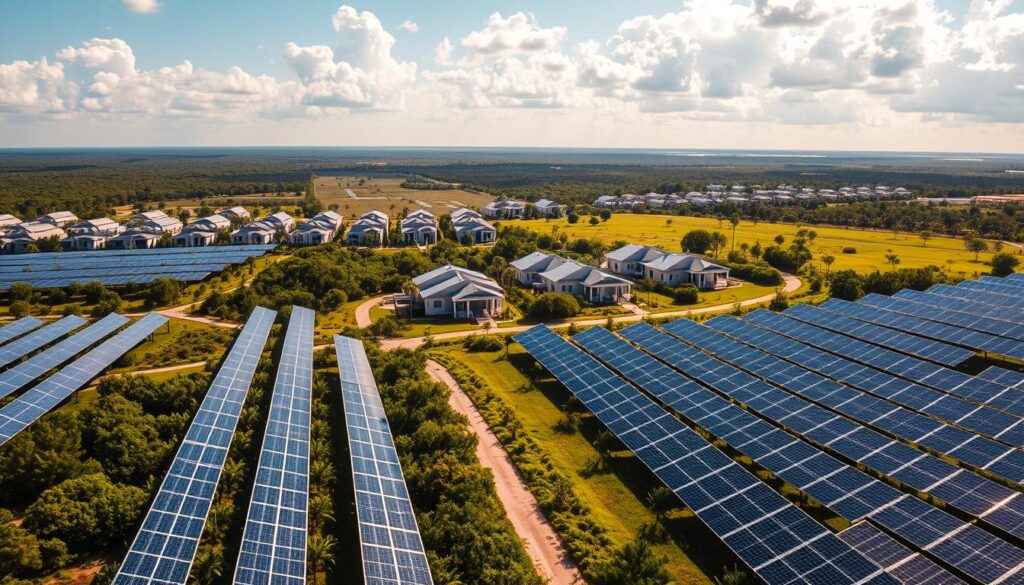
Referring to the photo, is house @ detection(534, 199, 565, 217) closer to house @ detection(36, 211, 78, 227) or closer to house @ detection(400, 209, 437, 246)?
house @ detection(400, 209, 437, 246)

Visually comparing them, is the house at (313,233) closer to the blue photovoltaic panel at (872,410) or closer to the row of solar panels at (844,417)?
the row of solar panels at (844,417)

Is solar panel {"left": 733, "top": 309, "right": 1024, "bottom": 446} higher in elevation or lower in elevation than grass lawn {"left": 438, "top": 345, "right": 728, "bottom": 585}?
higher

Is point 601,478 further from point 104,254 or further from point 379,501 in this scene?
point 104,254

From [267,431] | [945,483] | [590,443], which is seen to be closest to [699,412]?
[590,443]

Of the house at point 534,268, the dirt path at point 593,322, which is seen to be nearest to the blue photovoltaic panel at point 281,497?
the dirt path at point 593,322

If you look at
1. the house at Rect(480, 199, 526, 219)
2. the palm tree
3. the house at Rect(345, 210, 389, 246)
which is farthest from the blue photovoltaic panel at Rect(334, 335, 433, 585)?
the house at Rect(480, 199, 526, 219)
